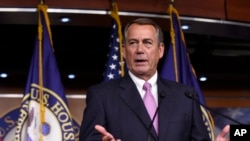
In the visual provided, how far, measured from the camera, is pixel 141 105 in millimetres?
2551

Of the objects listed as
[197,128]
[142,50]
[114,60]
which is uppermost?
[114,60]

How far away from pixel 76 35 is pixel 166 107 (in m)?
2.20

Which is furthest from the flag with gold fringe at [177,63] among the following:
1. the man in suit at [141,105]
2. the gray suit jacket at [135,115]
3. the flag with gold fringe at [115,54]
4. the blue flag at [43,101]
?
the gray suit jacket at [135,115]

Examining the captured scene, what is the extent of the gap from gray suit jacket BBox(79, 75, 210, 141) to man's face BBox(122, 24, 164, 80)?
0.07 m

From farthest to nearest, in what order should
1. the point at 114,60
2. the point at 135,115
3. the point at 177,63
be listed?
the point at 177,63 < the point at 114,60 < the point at 135,115

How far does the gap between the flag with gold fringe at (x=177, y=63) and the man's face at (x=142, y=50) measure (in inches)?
53.1

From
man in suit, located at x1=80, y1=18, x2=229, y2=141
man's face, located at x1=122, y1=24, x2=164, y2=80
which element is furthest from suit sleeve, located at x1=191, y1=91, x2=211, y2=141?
man's face, located at x1=122, y1=24, x2=164, y2=80

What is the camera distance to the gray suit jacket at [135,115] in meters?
2.50

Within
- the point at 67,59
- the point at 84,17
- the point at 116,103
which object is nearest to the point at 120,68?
the point at 84,17

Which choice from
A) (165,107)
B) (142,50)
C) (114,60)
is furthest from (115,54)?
(165,107)

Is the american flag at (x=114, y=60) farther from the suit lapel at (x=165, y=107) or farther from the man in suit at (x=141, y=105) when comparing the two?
the suit lapel at (x=165, y=107)

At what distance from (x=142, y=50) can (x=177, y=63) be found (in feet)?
4.84

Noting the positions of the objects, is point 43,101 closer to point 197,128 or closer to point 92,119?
point 92,119

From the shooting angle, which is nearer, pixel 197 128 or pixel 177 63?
pixel 197 128
